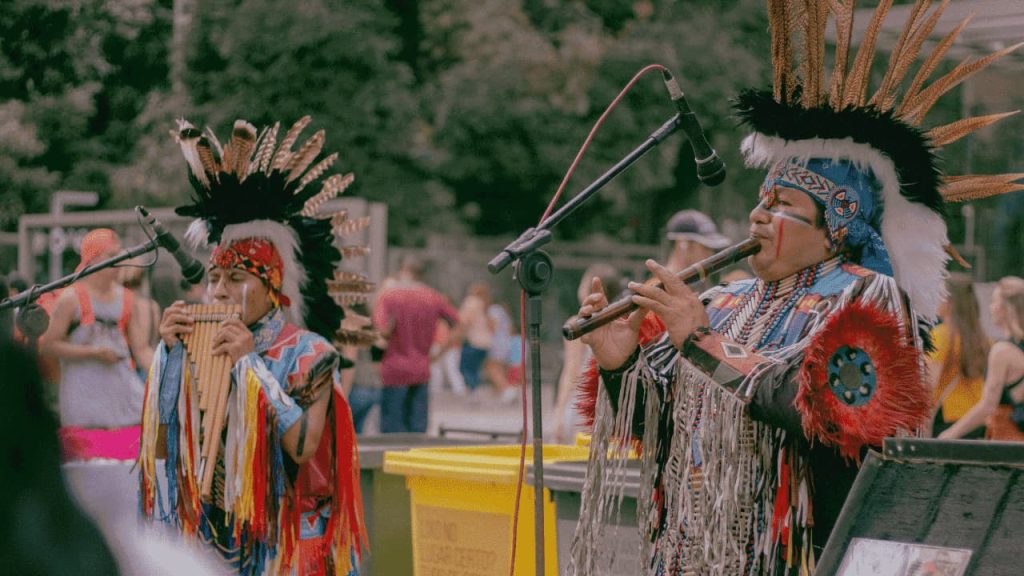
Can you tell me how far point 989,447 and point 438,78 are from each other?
2130 cm

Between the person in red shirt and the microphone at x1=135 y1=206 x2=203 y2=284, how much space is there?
598 cm

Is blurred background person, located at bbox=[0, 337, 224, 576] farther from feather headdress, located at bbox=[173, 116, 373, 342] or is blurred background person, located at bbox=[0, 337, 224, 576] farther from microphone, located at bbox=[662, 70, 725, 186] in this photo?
feather headdress, located at bbox=[173, 116, 373, 342]

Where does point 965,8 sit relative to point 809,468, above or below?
above

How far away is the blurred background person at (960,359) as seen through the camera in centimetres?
752

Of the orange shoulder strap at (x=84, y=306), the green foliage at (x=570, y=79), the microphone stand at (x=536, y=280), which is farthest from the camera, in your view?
the green foliage at (x=570, y=79)

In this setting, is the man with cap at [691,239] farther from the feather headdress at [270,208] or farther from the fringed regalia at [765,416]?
the fringed regalia at [765,416]

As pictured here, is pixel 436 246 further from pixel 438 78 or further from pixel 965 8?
pixel 965 8

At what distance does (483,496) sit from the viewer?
211 inches

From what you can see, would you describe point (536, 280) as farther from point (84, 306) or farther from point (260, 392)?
point (84, 306)

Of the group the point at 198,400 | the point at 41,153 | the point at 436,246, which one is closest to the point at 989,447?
the point at 198,400

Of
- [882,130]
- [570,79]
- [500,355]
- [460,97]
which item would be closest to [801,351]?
[882,130]

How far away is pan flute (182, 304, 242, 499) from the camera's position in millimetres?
4352

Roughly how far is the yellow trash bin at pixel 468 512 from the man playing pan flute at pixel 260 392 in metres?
0.85

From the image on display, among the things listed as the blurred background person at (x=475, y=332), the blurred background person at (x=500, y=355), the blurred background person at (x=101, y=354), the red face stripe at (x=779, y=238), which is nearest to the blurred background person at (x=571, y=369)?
the blurred background person at (x=101, y=354)
